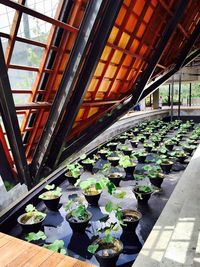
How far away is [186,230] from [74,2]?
2445 millimetres

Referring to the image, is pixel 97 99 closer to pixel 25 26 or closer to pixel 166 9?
pixel 166 9

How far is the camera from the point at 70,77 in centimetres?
221

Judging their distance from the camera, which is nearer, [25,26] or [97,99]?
[25,26]

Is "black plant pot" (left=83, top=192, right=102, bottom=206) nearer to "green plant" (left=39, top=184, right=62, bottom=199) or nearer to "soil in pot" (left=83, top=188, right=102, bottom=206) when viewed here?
"soil in pot" (left=83, top=188, right=102, bottom=206)

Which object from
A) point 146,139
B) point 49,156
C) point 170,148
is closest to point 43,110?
point 49,156

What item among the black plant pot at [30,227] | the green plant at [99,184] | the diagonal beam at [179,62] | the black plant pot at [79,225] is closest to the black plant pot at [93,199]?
the green plant at [99,184]

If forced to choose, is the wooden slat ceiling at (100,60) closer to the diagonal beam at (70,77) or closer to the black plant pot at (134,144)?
the diagonal beam at (70,77)

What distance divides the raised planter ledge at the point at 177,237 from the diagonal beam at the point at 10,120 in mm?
1456

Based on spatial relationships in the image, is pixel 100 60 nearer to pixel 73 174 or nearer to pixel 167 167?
pixel 73 174

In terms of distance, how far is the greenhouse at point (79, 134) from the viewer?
198 cm

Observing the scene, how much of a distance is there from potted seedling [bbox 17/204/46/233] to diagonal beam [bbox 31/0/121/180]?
33.9 inches

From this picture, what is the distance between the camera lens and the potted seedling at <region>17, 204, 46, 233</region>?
319 centimetres

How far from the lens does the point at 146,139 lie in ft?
28.9

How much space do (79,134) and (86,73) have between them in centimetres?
126
